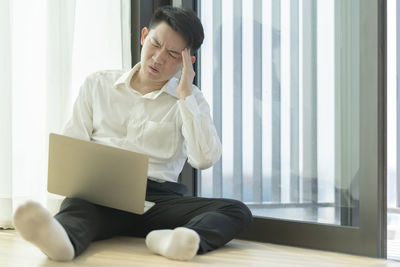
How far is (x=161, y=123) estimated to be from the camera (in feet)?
6.40

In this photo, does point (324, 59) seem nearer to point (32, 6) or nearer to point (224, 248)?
point (224, 248)

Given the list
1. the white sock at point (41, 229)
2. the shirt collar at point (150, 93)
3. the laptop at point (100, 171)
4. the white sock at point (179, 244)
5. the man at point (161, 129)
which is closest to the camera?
the white sock at point (41, 229)

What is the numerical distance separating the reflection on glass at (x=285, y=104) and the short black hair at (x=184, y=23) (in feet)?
0.97

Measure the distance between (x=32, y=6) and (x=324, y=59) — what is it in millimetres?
1114

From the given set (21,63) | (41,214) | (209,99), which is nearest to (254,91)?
(209,99)

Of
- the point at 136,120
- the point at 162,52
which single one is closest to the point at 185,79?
the point at 162,52

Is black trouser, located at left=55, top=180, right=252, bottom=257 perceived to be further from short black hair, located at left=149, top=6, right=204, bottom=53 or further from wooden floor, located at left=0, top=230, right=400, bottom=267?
short black hair, located at left=149, top=6, right=204, bottom=53

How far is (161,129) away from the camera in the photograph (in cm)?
194

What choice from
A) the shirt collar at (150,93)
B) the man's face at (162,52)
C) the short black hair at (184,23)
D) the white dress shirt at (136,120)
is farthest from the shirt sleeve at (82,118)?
the short black hair at (184,23)

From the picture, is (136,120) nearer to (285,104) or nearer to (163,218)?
(163,218)

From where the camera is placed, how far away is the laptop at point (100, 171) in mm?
1620

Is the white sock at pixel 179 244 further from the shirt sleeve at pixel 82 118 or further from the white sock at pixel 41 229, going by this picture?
the shirt sleeve at pixel 82 118

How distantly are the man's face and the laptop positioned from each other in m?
0.41

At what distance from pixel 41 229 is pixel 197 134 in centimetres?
65
